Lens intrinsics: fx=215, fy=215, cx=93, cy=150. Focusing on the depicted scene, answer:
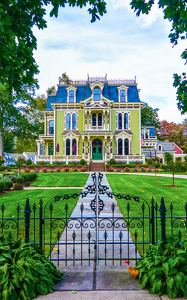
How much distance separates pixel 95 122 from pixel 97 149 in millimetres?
4163

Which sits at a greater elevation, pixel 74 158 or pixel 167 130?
pixel 167 130

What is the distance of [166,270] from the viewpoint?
305 cm

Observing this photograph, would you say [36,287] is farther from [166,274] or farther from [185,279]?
[185,279]

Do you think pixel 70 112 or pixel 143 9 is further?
pixel 70 112

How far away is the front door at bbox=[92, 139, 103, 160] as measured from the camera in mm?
32531

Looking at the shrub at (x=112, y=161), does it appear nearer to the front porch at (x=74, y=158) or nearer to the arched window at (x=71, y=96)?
the front porch at (x=74, y=158)

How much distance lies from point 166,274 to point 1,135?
1365 inches

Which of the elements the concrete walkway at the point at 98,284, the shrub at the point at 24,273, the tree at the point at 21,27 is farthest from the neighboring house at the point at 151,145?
the shrub at the point at 24,273

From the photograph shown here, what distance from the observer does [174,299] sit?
291 centimetres

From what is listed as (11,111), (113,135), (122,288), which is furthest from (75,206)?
(11,111)

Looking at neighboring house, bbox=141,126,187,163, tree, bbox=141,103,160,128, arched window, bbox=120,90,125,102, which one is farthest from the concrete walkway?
tree, bbox=141,103,160,128

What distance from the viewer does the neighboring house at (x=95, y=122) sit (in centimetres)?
3181

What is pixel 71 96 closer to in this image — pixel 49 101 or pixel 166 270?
pixel 49 101

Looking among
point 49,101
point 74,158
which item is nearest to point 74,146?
point 74,158
